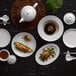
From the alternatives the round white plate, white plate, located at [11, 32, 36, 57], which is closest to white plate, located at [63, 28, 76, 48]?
white plate, located at [11, 32, 36, 57]

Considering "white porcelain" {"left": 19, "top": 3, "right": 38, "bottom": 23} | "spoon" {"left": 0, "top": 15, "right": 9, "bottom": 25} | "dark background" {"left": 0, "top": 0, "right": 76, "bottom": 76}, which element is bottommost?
"dark background" {"left": 0, "top": 0, "right": 76, "bottom": 76}

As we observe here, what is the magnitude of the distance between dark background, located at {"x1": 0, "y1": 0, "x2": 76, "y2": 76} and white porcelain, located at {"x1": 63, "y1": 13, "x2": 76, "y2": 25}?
15 millimetres

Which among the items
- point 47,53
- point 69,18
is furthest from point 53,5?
point 47,53

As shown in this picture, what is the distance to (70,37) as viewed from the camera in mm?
2621

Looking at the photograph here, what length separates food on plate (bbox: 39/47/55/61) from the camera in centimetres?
261

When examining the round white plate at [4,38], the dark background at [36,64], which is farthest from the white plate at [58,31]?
the round white plate at [4,38]

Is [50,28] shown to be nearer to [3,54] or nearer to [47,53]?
[47,53]

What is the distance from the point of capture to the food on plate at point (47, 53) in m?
2.61

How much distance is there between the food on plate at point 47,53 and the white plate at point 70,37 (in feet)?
0.23

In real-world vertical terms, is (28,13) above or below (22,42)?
above

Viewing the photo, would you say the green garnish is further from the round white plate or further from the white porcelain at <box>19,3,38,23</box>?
the round white plate

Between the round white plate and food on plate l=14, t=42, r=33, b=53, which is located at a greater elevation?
the round white plate

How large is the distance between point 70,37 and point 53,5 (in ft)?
0.51

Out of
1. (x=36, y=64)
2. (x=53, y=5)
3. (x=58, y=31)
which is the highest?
(x=53, y=5)
